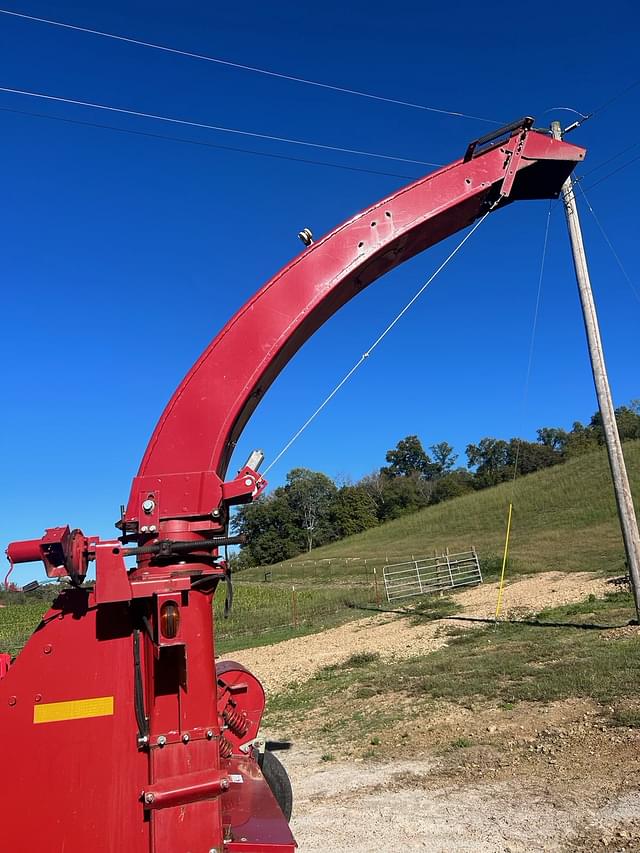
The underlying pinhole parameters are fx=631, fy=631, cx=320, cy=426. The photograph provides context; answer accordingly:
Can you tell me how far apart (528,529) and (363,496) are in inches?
1946

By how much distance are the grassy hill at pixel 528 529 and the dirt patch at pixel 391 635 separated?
164 inches

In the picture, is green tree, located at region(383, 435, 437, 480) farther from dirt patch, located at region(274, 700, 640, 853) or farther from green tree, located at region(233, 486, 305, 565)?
dirt patch, located at region(274, 700, 640, 853)

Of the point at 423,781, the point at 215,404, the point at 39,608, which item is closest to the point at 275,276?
the point at 215,404

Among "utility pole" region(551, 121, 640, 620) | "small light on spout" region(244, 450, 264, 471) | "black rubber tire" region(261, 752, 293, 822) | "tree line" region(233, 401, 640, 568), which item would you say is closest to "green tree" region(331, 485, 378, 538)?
"tree line" region(233, 401, 640, 568)

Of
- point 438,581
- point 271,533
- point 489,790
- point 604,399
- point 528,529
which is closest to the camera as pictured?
point 489,790

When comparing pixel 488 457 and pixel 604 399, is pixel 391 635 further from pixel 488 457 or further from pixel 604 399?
pixel 488 457

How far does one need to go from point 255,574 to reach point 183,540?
55.2 meters

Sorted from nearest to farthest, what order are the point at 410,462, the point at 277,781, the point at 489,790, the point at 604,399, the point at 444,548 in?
1. the point at 277,781
2. the point at 489,790
3. the point at 604,399
4. the point at 444,548
5. the point at 410,462

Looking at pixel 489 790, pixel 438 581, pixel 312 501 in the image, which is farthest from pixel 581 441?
pixel 489 790

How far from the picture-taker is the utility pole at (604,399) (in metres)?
11.0

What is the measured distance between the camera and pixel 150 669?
281 centimetres

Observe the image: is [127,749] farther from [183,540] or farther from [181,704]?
[183,540]

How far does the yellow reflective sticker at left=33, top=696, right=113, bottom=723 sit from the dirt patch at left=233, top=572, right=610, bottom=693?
387 inches

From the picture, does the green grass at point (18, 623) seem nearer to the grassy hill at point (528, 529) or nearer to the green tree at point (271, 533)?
the grassy hill at point (528, 529)
